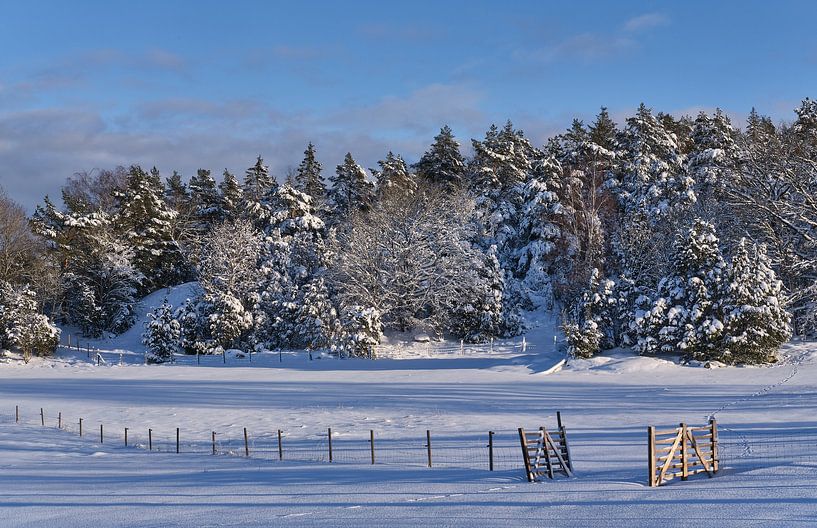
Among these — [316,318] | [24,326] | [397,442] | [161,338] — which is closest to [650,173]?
[316,318]

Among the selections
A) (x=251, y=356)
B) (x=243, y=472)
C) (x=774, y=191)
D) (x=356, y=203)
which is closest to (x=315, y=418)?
(x=243, y=472)

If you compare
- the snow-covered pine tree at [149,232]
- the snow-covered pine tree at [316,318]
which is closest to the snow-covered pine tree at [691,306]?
the snow-covered pine tree at [316,318]

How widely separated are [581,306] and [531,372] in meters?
5.95

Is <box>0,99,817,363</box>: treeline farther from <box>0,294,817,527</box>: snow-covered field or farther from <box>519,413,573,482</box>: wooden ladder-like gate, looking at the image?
<box>519,413,573,482</box>: wooden ladder-like gate

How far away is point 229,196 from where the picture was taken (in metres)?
76.8

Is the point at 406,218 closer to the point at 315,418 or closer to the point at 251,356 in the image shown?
the point at 251,356

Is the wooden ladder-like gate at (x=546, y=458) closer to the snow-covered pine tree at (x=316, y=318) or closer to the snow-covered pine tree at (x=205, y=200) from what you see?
the snow-covered pine tree at (x=316, y=318)

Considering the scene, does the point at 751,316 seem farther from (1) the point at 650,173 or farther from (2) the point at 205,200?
(2) the point at 205,200

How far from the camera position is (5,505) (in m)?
18.1

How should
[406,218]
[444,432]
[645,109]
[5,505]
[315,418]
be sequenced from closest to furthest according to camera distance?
[5,505], [444,432], [315,418], [406,218], [645,109]

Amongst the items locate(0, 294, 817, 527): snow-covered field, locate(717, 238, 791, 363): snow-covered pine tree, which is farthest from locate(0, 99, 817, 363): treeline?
locate(0, 294, 817, 527): snow-covered field

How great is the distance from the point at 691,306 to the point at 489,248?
2062 centimetres

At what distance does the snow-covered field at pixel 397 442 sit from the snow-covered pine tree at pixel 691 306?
5.15 feet

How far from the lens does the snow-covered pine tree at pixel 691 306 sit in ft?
125
